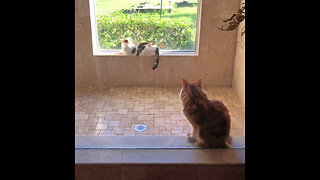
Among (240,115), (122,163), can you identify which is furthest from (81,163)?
(240,115)

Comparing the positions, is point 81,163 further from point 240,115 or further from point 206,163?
point 240,115

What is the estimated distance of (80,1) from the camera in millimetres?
1671

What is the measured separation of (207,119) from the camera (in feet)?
5.11

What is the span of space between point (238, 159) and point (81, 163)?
0.92 metres

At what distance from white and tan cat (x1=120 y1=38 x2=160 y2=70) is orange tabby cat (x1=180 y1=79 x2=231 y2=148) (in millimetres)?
471

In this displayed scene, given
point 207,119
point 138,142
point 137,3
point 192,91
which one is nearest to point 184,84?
point 192,91

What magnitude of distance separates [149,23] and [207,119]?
798 mm

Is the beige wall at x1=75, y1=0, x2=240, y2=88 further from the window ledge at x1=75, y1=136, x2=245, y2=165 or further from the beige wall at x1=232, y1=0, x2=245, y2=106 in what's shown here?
the window ledge at x1=75, y1=136, x2=245, y2=165

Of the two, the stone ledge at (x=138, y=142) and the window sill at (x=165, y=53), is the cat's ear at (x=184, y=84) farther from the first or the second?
the stone ledge at (x=138, y=142)

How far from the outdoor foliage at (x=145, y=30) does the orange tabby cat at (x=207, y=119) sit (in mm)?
418

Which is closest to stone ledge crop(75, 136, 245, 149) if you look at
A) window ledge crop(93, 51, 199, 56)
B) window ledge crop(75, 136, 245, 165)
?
window ledge crop(75, 136, 245, 165)

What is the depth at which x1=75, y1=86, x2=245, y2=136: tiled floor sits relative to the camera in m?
1.74

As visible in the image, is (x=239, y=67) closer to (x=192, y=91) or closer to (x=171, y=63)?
(x=192, y=91)
